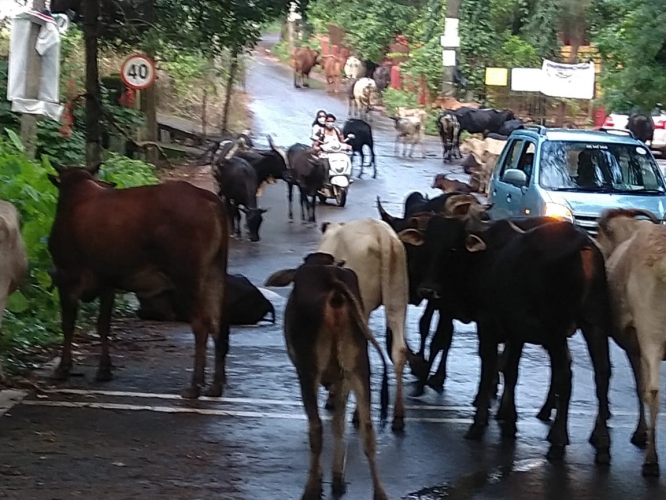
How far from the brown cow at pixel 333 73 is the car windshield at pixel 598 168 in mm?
36345

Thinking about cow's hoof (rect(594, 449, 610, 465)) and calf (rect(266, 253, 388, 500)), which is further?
cow's hoof (rect(594, 449, 610, 465))

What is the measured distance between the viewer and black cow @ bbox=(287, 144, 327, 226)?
23484 mm

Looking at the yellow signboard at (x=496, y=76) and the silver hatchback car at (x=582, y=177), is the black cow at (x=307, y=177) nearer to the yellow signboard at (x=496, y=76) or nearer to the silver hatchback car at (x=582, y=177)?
the silver hatchback car at (x=582, y=177)

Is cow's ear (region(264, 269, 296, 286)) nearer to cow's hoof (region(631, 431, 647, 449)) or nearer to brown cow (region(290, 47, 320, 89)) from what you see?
cow's hoof (region(631, 431, 647, 449))

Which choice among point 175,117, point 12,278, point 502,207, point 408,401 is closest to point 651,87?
point 502,207

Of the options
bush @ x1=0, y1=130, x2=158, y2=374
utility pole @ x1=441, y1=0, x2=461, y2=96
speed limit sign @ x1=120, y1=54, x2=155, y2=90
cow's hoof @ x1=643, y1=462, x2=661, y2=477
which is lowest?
cow's hoof @ x1=643, y1=462, x2=661, y2=477

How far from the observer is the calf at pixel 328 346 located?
7.03m

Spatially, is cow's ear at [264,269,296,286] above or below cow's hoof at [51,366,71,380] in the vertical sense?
above

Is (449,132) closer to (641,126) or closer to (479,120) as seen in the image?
(479,120)

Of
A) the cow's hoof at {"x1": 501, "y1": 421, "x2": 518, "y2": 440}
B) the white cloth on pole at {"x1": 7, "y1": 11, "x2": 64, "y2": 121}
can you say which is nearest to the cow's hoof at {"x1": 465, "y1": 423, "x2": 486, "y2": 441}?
the cow's hoof at {"x1": 501, "y1": 421, "x2": 518, "y2": 440}

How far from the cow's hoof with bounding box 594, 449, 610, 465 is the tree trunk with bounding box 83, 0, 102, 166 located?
8.38 m

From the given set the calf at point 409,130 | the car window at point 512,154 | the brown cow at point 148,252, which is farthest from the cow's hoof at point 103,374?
the calf at point 409,130

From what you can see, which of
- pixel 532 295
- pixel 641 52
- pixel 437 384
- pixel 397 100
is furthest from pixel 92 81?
pixel 397 100

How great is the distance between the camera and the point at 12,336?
35.9 ft
